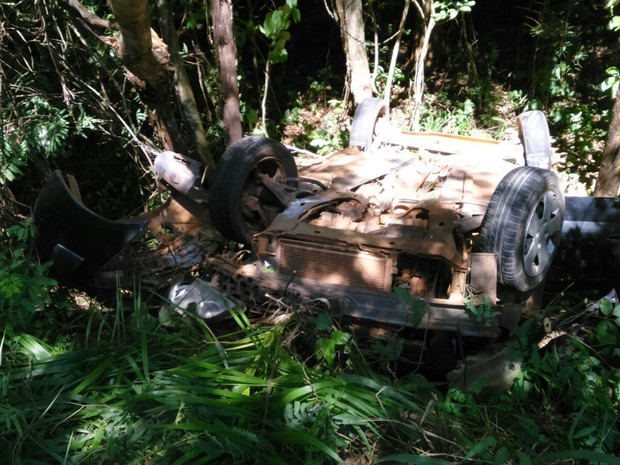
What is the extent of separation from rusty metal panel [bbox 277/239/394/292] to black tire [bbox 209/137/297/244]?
635 millimetres

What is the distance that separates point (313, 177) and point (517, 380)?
234cm

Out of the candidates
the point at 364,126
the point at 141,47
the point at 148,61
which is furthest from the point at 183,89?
the point at 364,126

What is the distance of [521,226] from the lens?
3.59 meters

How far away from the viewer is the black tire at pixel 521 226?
11.7 ft

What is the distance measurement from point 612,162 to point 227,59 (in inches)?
147

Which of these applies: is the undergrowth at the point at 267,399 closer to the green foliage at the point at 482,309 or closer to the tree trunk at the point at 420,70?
the green foliage at the point at 482,309

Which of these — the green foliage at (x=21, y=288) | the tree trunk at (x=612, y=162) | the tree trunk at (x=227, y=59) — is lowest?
the tree trunk at (x=612, y=162)

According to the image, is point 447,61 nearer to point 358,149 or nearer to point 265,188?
point 358,149

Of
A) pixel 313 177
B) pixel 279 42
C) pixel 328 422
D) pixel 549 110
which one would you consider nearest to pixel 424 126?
pixel 549 110

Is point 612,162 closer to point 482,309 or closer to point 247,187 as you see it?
point 482,309

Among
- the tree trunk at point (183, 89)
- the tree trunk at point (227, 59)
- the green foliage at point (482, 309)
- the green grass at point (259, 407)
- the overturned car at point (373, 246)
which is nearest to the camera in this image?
the green grass at point (259, 407)

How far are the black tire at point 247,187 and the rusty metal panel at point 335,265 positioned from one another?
0.64m

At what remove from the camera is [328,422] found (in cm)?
264

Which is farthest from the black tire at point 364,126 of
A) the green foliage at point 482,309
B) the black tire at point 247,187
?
the green foliage at point 482,309
